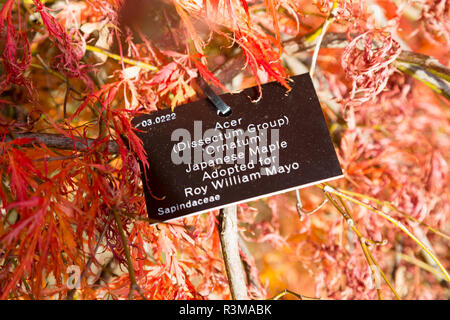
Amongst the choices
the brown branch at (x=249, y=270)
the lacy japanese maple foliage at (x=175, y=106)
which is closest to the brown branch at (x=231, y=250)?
the lacy japanese maple foliage at (x=175, y=106)

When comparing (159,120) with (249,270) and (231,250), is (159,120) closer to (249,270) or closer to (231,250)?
(231,250)

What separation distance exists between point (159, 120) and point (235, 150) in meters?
0.11

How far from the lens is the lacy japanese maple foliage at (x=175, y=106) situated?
0.42 metres

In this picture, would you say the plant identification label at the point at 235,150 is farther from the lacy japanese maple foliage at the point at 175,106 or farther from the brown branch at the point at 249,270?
the brown branch at the point at 249,270

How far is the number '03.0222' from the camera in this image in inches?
19.4

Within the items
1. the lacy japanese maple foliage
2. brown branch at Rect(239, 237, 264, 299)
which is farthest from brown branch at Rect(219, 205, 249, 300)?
brown branch at Rect(239, 237, 264, 299)

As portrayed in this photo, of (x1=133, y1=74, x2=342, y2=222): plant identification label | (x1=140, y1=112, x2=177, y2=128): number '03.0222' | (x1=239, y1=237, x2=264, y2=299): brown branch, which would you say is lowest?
(x1=239, y1=237, x2=264, y2=299): brown branch

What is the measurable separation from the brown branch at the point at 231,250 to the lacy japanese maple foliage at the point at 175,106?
42 mm

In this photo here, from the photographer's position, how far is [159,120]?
495mm

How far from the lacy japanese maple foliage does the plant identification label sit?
0.02 meters

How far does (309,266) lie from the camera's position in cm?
97

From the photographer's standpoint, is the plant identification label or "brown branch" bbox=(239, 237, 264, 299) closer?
the plant identification label

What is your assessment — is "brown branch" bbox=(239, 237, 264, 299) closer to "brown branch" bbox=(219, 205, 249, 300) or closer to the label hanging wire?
"brown branch" bbox=(219, 205, 249, 300)
